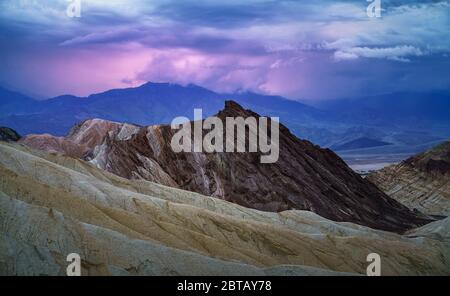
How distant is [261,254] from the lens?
49656 mm

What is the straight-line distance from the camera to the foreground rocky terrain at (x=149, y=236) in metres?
37.1

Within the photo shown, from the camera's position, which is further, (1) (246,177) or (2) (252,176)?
(2) (252,176)

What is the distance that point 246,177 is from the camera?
9050cm

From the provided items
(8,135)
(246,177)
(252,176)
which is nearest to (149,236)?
(246,177)

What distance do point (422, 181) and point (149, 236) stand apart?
3972 inches

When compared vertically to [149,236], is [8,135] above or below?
above

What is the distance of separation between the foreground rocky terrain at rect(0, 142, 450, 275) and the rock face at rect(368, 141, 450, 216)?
52.4 m

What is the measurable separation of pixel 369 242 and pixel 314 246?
8157 millimetres

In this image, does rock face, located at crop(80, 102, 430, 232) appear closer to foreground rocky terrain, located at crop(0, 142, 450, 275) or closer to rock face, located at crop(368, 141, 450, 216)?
foreground rocky terrain, located at crop(0, 142, 450, 275)

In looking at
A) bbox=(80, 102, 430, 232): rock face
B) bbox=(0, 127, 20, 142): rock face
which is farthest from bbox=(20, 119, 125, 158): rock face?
bbox=(80, 102, 430, 232): rock face

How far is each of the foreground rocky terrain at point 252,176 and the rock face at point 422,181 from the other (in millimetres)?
20397

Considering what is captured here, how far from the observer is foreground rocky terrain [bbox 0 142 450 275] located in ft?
122

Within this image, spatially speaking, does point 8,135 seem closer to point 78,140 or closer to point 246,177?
point 78,140
